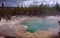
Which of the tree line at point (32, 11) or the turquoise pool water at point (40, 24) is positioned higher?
the tree line at point (32, 11)

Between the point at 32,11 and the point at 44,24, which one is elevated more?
the point at 32,11

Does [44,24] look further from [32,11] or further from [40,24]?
[32,11]

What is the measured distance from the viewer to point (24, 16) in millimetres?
1396

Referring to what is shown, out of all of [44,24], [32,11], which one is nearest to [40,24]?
[44,24]

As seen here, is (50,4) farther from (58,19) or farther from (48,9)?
(58,19)

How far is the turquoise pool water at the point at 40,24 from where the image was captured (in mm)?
1366

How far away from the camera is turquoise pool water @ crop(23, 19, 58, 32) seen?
4.48 ft

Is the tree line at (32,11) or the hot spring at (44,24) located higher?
the tree line at (32,11)

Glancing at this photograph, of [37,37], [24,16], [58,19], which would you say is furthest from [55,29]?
[24,16]

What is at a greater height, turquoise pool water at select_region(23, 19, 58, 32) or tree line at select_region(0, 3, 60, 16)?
tree line at select_region(0, 3, 60, 16)

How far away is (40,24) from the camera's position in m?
1.38

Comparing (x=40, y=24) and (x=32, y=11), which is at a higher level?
(x=32, y=11)

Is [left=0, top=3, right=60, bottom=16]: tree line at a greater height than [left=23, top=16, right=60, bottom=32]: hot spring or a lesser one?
greater

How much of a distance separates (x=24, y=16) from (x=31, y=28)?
0.16 metres
